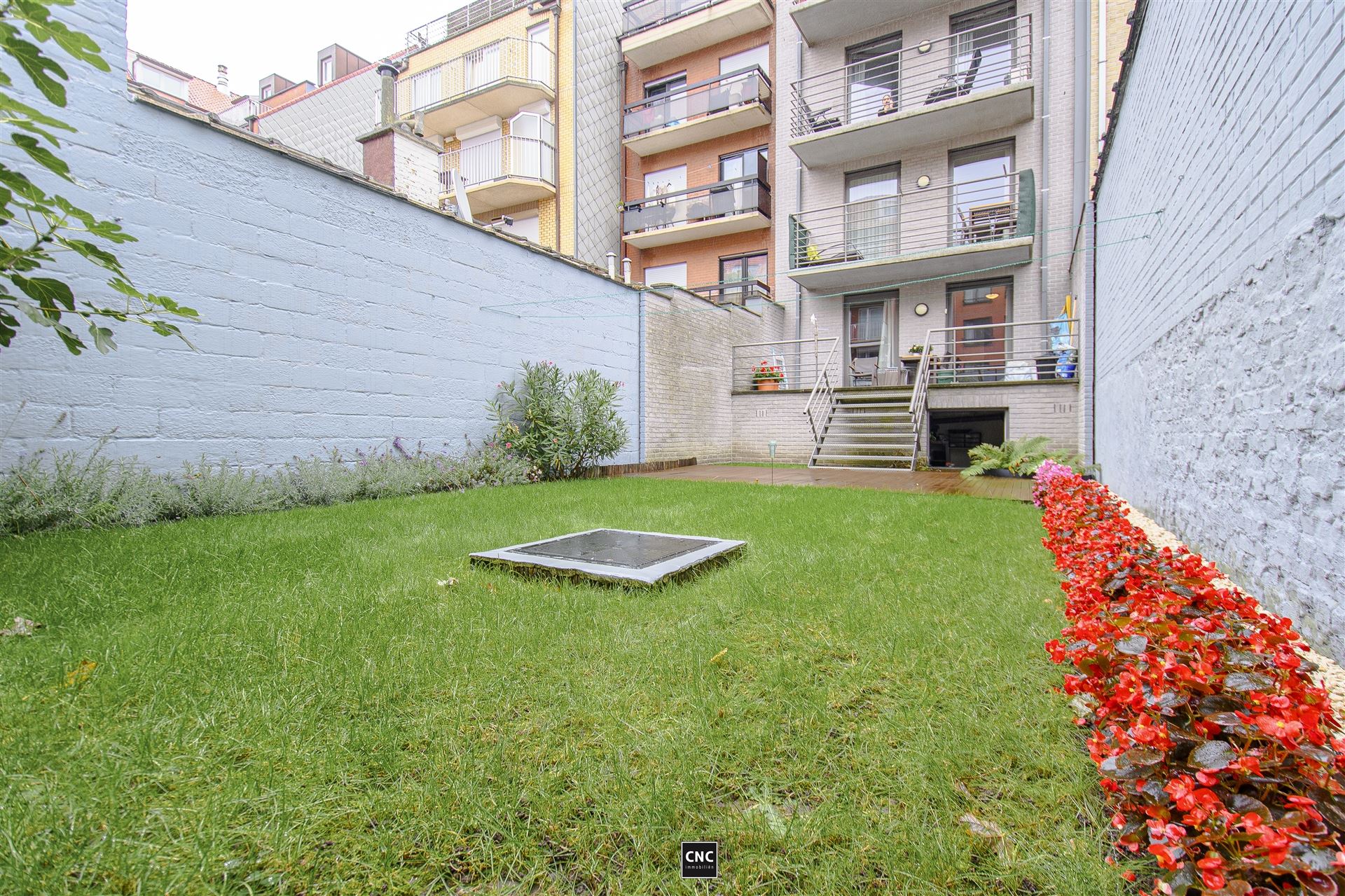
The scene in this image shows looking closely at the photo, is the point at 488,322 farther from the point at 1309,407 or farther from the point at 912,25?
the point at 912,25

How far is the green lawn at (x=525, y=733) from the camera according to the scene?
109 centimetres

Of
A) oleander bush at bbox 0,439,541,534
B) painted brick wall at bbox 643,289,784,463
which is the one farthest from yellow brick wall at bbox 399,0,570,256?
oleander bush at bbox 0,439,541,534

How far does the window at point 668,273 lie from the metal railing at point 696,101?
3666 millimetres

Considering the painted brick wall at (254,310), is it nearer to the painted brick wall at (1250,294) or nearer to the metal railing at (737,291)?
the painted brick wall at (1250,294)

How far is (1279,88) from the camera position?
7.17ft

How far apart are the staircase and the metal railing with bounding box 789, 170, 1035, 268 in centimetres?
305

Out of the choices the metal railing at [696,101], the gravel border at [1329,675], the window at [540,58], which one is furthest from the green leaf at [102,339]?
the window at [540,58]

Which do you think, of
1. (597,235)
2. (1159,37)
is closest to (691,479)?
(1159,37)

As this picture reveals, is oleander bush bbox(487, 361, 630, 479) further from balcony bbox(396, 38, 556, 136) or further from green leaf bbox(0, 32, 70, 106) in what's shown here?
balcony bbox(396, 38, 556, 136)

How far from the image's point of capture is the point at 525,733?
5.01ft

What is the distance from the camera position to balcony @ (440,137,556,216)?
15727mm

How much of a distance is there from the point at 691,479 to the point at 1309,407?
21.9 ft

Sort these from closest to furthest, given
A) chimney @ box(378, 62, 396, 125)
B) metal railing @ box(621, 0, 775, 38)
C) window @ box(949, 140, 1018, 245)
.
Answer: chimney @ box(378, 62, 396, 125) → window @ box(949, 140, 1018, 245) → metal railing @ box(621, 0, 775, 38)

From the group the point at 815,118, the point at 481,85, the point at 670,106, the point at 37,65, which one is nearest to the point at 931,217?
the point at 815,118
